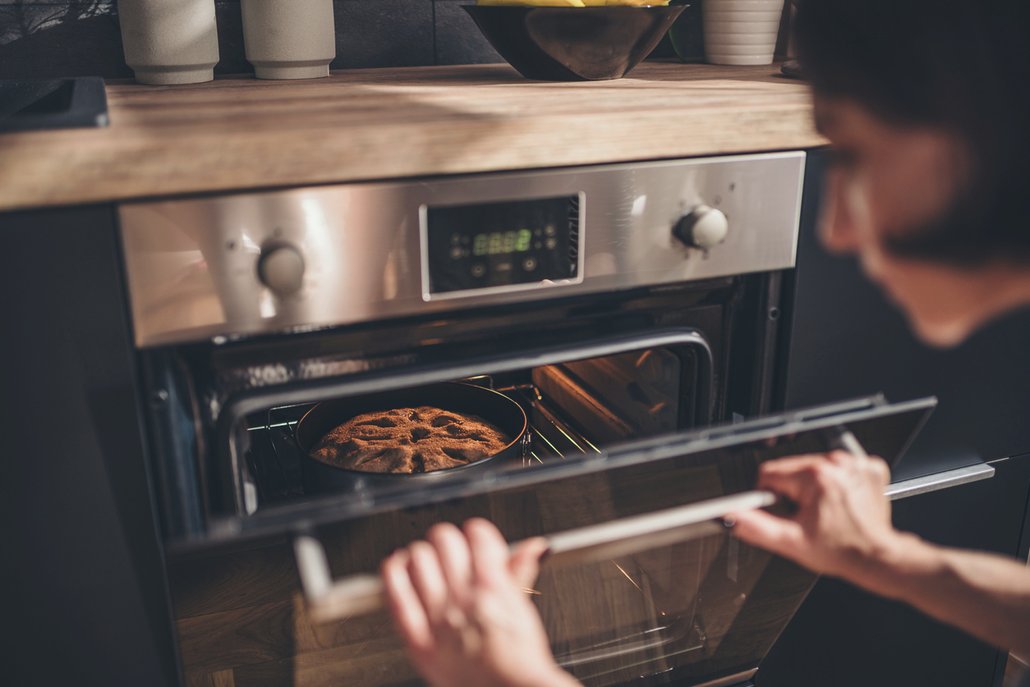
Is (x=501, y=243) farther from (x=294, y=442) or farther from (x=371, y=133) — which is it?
(x=294, y=442)

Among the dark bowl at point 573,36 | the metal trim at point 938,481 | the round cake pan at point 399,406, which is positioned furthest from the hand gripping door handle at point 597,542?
the dark bowl at point 573,36

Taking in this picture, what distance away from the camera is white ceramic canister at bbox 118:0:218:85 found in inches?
41.0

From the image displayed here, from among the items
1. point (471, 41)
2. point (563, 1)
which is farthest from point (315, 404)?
point (471, 41)

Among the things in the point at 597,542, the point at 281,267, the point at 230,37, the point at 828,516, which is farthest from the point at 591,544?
the point at 230,37

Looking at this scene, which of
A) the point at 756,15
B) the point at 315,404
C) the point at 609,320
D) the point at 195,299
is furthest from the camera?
the point at 756,15

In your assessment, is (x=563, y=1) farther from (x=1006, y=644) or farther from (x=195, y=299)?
(x=1006, y=644)

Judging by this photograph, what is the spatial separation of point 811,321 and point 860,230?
0.48 metres

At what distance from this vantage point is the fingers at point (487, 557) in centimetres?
60

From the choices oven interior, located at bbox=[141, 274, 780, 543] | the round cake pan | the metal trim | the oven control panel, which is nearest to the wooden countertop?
the oven control panel

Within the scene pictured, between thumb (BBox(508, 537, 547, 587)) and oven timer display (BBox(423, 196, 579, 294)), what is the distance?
28 cm

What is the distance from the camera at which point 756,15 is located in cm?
135

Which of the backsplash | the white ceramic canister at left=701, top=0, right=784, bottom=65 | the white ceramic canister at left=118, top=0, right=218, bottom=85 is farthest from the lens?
the white ceramic canister at left=701, top=0, right=784, bottom=65

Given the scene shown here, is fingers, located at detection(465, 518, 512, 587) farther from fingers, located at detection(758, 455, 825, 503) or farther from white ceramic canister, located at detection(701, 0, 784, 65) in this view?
white ceramic canister, located at detection(701, 0, 784, 65)

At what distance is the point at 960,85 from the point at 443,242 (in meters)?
0.46
